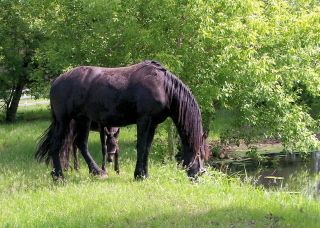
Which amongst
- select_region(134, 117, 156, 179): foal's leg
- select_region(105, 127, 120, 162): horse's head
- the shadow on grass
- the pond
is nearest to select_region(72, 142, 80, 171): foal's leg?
select_region(105, 127, 120, 162): horse's head

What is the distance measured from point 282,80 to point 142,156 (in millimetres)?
6595

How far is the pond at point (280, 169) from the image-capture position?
14.7m

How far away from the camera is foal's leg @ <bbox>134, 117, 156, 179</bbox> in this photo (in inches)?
362

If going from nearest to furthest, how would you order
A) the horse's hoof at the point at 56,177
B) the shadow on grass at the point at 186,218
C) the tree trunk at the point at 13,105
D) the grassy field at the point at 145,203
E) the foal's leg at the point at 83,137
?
1. the shadow on grass at the point at 186,218
2. the grassy field at the point at 145,203
3. the horse's hoof at the point at 56,177
4. the foal's leg at the point at 83,137
5. the tree trunk at the point at 13,105

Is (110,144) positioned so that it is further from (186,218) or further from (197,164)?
(186,218)

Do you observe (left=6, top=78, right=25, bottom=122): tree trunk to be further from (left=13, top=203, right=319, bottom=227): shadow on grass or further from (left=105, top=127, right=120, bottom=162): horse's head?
(left=13, top=203, right=319, bottom=227): shadow on grass

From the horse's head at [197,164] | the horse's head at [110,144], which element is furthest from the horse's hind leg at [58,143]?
the horse's head at [197,164]

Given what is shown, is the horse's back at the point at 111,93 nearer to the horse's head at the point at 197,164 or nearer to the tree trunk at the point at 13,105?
the horse's head at the point at 197,164

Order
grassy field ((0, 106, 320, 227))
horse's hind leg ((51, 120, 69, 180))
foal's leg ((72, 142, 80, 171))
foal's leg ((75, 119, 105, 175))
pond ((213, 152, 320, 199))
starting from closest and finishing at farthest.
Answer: grassy field ((0, 106, 320, 227))
horse's hind leg ((51, 120, 69, 180))
foal's leg ((75, 119, 105, 175))
foal's leg ((72, 142, 80, 171))
pond ((213, 152, 320, 199))

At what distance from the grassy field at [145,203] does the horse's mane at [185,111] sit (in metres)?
0.75

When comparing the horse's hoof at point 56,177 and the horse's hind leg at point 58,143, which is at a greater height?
the horse's hind leg at point 58,143

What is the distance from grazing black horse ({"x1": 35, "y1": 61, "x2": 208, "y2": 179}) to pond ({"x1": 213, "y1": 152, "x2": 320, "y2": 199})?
16.9 ft

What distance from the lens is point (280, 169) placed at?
17.7 metres

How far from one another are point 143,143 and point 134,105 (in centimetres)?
69
